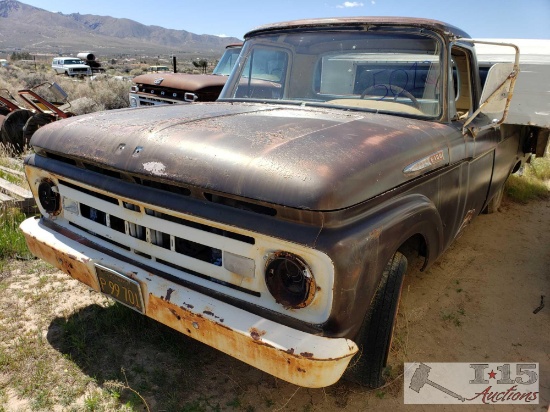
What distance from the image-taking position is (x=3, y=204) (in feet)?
14.3

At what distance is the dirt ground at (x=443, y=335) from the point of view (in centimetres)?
247

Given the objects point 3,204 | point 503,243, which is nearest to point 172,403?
point 3,204

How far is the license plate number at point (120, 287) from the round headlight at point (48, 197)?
0.66 meters

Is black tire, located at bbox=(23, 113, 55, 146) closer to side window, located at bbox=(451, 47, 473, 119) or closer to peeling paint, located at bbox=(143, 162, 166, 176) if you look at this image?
peeling paint, located at bbox=(143, 162, 166, 176)

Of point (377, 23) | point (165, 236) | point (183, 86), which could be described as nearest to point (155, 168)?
point (165, 236)

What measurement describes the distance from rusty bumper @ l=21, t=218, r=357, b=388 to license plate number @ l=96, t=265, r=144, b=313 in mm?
27

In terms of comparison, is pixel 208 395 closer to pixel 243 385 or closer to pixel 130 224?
pixel 243 385

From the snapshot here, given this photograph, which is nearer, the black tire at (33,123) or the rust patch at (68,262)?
the rust patch at (68,262)

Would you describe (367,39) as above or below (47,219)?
above

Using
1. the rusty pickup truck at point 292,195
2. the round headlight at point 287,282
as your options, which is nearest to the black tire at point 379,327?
the rusty pickup truck at point 292,195

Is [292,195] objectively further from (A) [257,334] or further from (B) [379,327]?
(B) [379,327]

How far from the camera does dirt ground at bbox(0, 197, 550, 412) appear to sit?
8.12 ft

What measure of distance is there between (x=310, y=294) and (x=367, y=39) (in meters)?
1.92

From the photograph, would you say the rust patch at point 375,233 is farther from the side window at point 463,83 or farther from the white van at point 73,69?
the white van at point 73,69
